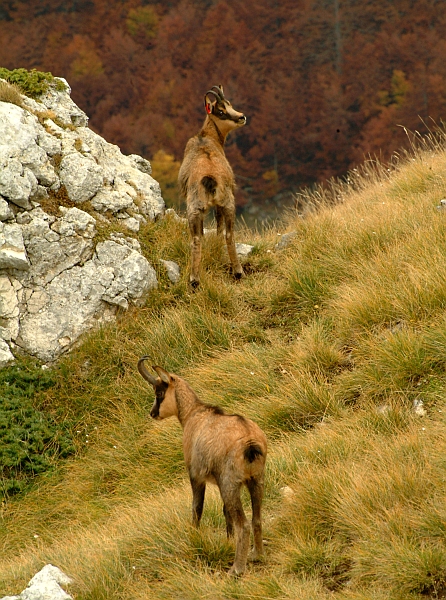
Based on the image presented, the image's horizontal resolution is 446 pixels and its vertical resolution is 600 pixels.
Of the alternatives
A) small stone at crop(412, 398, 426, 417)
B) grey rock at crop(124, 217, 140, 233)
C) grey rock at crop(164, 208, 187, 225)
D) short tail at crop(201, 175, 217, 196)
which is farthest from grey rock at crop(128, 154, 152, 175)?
small stone at crop(412, 398, 426, 417)

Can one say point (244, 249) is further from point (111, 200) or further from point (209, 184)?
point (111, 200)

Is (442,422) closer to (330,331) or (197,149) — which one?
(330,331)

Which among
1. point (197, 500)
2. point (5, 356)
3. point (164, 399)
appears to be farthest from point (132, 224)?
point (197, 500)

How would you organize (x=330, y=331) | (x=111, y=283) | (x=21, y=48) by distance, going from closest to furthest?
(x=330, y=331) → (x=111, y=283) → (x=21, y=48)

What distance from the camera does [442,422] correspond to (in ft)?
22.7

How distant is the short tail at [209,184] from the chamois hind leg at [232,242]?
0.91 feet

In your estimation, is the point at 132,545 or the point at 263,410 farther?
the point at 263,410

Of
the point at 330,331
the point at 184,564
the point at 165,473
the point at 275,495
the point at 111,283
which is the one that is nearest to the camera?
the point at 184,564

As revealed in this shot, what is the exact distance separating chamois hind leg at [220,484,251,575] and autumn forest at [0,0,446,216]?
33.3 meters

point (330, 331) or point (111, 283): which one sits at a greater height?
point (111, 283)

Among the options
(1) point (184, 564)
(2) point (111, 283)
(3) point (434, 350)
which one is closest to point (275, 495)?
(1) point (184, 564)

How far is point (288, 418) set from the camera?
794 centimetres

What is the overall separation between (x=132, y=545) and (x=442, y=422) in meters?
2.49

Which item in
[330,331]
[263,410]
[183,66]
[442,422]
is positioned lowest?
[442,422]
